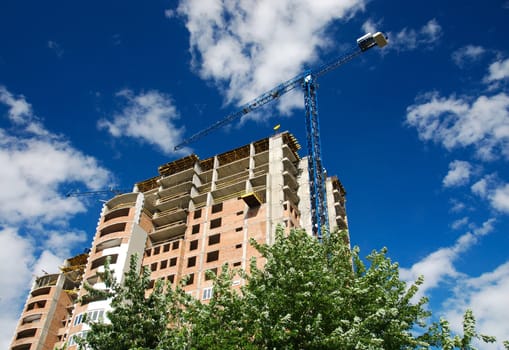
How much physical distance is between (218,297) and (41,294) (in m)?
74.9

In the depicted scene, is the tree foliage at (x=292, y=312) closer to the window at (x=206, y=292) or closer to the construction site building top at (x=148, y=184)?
the window at (x=206, y=292)

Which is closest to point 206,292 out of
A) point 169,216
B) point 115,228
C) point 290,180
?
point 169,216

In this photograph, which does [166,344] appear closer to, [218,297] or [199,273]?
[218,297]

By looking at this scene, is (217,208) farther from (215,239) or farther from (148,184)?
(148,184)

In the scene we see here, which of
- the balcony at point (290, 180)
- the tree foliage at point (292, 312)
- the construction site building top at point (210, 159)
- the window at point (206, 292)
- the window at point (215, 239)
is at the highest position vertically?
the construction site building top at point (210, 159)

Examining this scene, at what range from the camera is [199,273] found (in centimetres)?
5847

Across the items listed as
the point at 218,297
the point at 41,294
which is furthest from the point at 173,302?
the point at 41,294

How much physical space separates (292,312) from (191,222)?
50.7 meters

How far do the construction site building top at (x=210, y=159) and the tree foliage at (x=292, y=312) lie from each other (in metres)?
51.9

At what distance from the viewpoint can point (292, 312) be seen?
17094mm

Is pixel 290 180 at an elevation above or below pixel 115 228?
above

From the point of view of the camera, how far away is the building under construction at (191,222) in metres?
58.8

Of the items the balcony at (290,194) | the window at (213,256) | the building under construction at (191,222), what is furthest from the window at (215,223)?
the balcony at (290,194)

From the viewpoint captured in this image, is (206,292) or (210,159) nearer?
(206,292)
